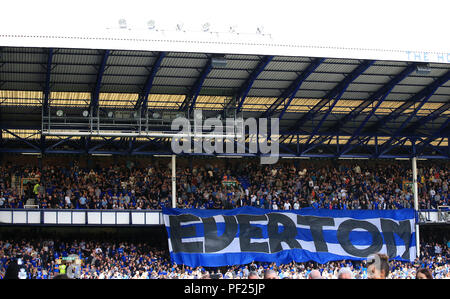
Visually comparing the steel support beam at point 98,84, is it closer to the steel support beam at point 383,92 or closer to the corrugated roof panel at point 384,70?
the corrugated roof panel at point 384,70

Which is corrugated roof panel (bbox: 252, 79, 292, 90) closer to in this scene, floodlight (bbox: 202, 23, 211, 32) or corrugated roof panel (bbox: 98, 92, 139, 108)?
floodlight (bbox: 202, 23, 211, 32)

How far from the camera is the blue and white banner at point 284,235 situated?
37.3m

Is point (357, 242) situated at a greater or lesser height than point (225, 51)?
lesser

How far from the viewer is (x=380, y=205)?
42250mm

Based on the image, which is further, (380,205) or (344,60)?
(380,205)

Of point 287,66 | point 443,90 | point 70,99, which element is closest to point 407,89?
point 443,90

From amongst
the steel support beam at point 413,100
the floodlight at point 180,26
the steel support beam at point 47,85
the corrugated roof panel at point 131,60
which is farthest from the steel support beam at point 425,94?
the steel support beam at point 47,85

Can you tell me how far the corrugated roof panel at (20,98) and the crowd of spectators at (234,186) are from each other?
246 inches

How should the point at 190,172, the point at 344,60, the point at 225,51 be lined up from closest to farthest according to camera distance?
the point at 225,51 < the point at 344,60 < the point at 190,172

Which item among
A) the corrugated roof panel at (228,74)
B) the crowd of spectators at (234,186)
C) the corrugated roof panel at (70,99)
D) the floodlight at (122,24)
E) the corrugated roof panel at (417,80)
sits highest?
the floodlight at (122,24)
